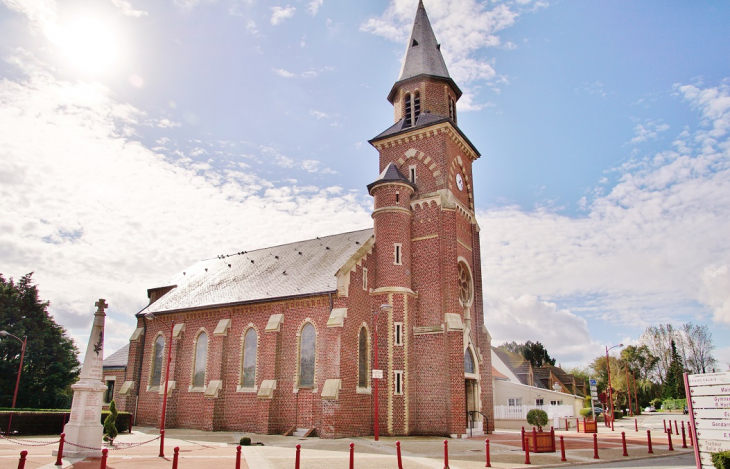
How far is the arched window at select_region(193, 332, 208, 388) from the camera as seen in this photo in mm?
33469

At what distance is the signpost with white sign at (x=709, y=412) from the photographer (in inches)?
398

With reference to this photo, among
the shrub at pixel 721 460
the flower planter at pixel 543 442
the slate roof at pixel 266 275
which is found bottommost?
the flower planter at pixel 543 442

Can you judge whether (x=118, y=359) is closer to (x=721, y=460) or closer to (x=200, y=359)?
(x=200, y=359)

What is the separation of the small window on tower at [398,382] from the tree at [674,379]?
7377cm

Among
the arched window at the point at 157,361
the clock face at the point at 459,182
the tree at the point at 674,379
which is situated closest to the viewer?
the clock face at the point at 459,182

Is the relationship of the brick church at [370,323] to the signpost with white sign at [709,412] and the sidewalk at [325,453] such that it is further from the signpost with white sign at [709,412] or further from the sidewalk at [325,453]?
the signpost with white sign at [709,412]

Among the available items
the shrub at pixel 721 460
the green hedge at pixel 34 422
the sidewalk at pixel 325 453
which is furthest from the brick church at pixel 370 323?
the shrub at pixel 721 460

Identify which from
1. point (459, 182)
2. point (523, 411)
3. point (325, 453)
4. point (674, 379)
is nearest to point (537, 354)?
point (674, 379)

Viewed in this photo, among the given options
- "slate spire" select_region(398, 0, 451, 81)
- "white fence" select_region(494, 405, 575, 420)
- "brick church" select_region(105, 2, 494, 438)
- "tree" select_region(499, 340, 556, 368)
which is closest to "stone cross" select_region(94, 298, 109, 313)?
"brick church" select_region(105, 2, 494, 438)

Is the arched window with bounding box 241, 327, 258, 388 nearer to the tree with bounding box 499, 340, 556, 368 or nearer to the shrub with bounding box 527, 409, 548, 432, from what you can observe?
the shrub with bounding box 527, 409, 548, 432

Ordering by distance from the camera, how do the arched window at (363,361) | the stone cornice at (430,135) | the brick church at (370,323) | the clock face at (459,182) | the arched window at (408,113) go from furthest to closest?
the arched window at (408,113) < the clock face at (459,182) < the stone cornice at (430,135) < the arched window at (363,361) < the brick church at (370,323)

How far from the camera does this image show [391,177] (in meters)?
31.5

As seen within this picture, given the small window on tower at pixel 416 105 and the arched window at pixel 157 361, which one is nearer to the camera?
the small window on tower at pixel 416 105

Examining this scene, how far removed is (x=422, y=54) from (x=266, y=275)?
1861 centimetres
